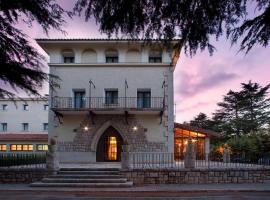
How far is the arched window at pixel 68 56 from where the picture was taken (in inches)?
890

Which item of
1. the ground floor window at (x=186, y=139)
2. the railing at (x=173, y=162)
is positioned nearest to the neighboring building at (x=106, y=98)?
the railing at (x=173, y=162)

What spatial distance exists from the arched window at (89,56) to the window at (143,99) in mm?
3753

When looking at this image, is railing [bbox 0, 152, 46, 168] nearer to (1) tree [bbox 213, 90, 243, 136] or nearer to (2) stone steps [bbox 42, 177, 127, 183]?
(2) stone steps [bbox 42, 177, 127, 183]

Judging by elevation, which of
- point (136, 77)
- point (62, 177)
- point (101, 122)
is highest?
point (136, 77)

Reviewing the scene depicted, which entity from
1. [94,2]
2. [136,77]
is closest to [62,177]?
[136,77]

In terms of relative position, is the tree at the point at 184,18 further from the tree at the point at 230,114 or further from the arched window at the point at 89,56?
the tree at the point at 230,114

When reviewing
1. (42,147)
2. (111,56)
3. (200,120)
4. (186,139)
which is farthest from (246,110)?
(111,56)

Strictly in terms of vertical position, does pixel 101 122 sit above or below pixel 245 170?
above

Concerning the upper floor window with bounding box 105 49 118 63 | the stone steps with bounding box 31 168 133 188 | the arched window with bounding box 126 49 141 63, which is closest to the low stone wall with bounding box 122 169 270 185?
the stone steps with bounding box 31 168 133 188

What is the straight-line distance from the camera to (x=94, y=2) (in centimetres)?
395

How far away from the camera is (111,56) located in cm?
2269

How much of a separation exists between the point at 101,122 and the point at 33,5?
17079 mm

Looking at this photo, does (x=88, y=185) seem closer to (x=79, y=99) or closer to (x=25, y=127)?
(x=79, y=99)

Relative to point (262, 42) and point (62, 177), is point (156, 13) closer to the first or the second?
point (262, 42)
